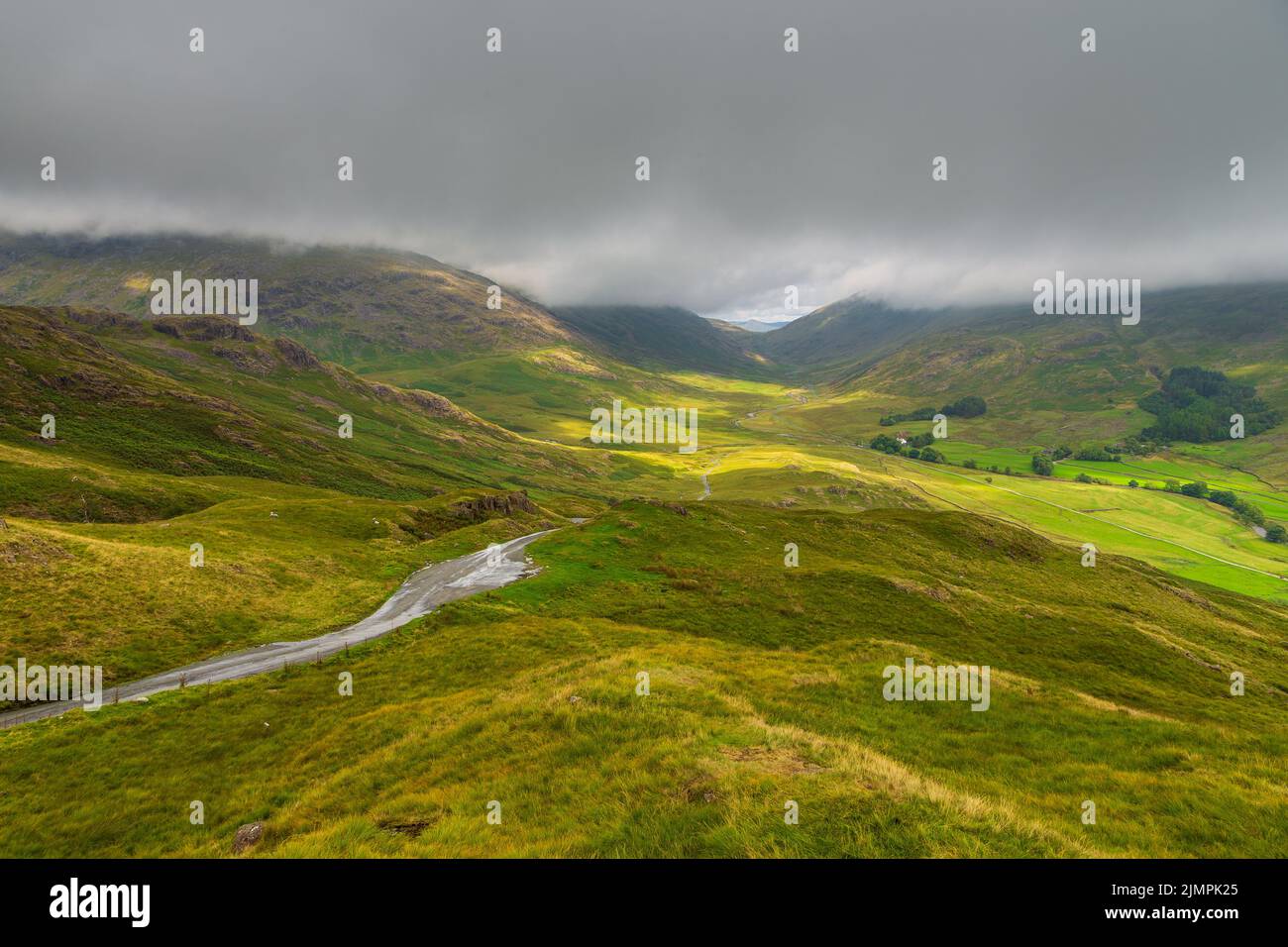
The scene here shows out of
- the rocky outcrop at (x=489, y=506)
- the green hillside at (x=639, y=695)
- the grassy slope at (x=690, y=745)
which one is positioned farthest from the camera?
the rocky outcrop at (x=489, y=506)

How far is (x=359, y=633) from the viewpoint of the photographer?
39.7 metres

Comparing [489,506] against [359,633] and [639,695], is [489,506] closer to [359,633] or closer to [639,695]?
[359,633]

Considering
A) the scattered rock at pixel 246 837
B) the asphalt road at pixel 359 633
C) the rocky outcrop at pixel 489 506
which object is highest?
the rocky outcrop at pixel 489 506

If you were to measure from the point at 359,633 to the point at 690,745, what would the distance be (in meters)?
35.2

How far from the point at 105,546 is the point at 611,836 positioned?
5762 cm

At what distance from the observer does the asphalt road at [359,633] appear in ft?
94.6

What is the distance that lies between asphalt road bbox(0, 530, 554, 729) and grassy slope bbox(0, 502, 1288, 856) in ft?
9.90

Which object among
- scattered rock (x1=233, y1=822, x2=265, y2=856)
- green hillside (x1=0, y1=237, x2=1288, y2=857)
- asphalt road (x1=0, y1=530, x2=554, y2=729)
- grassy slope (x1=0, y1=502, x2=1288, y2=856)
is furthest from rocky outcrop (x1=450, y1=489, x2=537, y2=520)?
scattered rock (x1=233, y1=822, x2=265, y2=856)

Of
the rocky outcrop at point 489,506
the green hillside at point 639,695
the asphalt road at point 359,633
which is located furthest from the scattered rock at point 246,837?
the rocky outcrop at point 489,506

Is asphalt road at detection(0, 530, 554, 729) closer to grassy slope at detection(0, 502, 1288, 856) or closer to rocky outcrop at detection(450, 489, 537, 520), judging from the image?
grassy slope at detection(0, 502, 1288, 856)

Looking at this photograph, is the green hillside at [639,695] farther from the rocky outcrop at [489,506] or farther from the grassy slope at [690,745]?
the rocky outcrop at [489,506]

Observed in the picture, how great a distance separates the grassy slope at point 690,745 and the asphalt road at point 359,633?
3018mm

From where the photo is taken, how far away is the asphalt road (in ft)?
94.6
